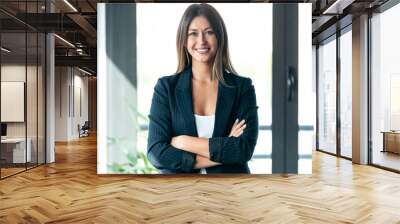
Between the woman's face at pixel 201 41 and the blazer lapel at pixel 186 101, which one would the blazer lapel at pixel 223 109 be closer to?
the blazer lapel at pixel 186 101

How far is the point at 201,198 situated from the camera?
4.83 meters

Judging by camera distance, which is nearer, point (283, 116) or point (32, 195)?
point (32, 195)

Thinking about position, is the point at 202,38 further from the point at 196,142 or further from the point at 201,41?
the point at 196,142

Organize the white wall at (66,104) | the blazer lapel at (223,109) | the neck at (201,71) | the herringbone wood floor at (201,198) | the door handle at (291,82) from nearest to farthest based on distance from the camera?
the herringbone wood floor at (201,198), the blazer lapel at (223,109), the neck at (201,71), the door handle at (291,82), the white wall at (66,104)

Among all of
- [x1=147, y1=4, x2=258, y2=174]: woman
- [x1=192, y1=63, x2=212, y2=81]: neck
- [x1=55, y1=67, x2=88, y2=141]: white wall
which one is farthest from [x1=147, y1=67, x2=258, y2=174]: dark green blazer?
[x1=55, y1=67, x2=88, y2=141]: white wall

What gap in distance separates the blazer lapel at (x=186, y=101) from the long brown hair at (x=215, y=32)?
182mm

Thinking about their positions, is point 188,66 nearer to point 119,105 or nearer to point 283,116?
point 119,105

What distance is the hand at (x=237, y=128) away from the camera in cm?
605

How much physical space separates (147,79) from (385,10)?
15.9ft

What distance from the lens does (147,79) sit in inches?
246

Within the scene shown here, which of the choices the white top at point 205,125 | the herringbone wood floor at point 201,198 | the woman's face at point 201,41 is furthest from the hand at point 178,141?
the woman's face at point 201,41

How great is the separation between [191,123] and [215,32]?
4.94ft

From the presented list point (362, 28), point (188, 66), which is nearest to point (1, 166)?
point (188, 66)

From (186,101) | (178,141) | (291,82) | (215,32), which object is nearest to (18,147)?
(178,141)
